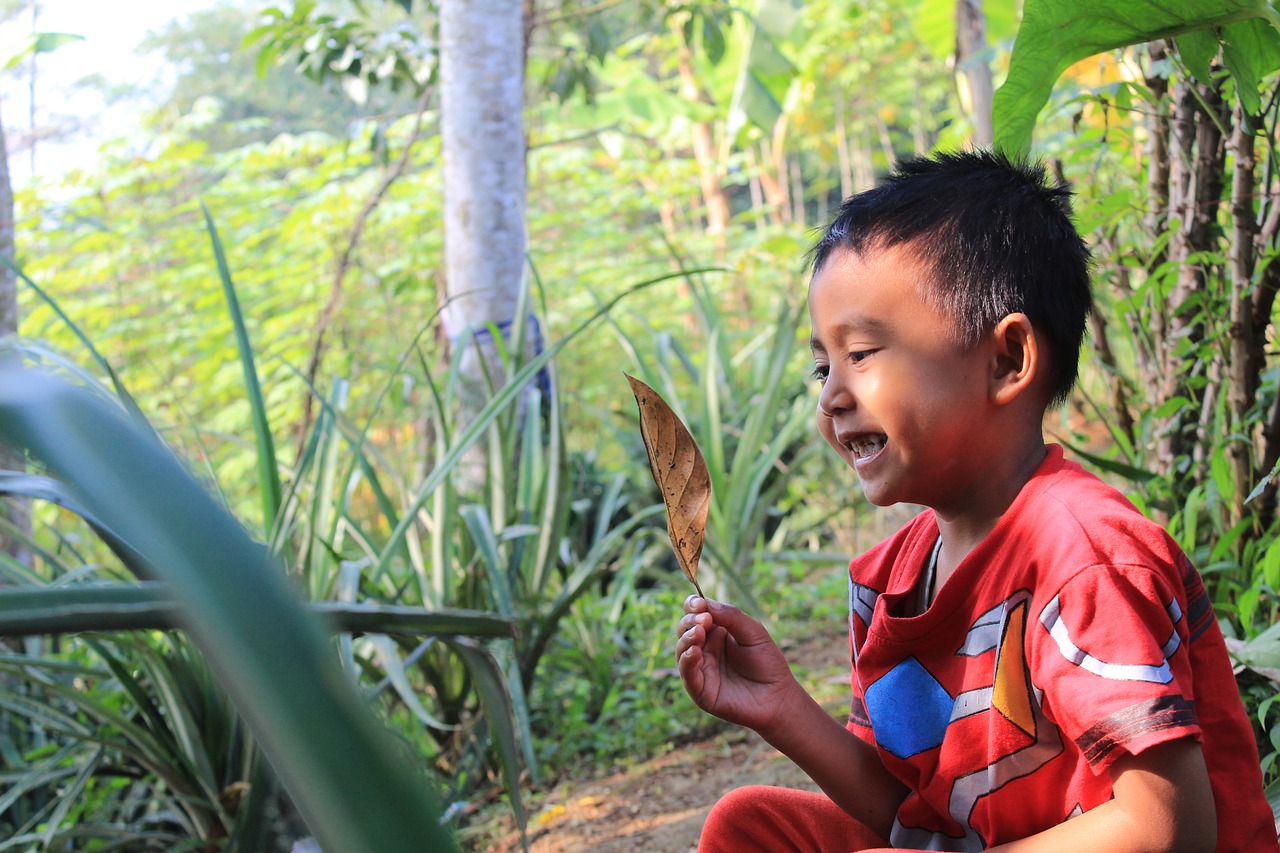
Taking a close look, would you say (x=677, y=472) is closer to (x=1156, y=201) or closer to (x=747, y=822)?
(x=747, y=822)

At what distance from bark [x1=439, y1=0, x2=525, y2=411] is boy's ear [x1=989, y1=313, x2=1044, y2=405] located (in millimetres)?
1783

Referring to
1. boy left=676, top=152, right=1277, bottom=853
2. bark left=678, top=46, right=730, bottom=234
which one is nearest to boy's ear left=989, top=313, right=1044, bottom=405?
boy left=676, top=152, right=1277, bottom=853

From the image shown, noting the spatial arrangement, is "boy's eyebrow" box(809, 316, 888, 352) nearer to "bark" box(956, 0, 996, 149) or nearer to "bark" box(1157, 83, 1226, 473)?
"bark" box(1157, 83, 1226, 473)

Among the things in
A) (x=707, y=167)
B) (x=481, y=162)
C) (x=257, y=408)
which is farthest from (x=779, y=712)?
(x=707, y=167)

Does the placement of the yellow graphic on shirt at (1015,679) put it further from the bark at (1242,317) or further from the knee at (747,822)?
the bark at (1242,317)

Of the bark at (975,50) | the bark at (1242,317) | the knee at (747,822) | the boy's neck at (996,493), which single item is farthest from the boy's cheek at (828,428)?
the bark at (975,50)

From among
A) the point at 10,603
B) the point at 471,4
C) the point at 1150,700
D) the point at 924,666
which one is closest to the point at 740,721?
the point at 924,666

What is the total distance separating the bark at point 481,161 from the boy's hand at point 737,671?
1681mm

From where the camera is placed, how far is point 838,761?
884 mm

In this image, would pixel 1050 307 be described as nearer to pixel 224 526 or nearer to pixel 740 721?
pixel 740 721

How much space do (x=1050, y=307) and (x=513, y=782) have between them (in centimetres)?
58

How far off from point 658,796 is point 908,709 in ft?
3.21

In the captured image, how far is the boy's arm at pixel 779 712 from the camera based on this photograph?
2.80 ft

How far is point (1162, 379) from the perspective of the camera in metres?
1.42
